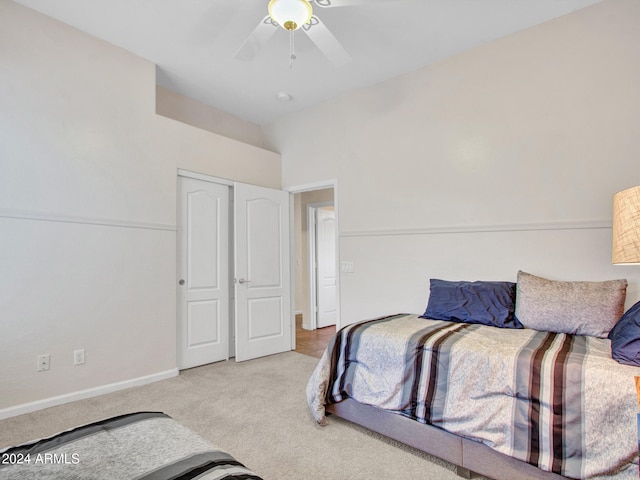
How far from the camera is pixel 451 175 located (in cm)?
323

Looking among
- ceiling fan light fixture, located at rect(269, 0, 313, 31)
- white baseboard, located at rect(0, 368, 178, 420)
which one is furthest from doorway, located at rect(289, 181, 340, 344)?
ceiling fan light fixture, located at rect(269, 0, 313, 31)

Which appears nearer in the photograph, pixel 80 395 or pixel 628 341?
pixel 628 341

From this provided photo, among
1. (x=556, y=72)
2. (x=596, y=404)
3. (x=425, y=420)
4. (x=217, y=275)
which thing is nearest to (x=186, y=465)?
(x=425, y=420)

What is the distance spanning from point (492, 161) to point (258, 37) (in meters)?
2.11

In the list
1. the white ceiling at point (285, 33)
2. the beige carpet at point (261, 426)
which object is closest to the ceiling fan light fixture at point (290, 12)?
the white ceiling at point (285, 33)

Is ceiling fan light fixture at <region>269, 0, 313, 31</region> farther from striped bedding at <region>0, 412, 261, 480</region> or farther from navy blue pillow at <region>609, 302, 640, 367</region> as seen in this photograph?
navy blue pillow at <region>609, 302, 640, 367</region>

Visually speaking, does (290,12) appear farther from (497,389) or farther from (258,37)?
(497,389)

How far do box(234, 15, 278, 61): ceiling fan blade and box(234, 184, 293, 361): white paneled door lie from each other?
1864 mm

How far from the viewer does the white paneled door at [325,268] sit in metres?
5.70

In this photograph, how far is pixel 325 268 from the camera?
584 cm

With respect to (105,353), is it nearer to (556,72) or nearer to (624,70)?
(556,72)

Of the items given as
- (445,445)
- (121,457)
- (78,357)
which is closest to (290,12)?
(121,457)

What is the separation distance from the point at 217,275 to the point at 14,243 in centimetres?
177

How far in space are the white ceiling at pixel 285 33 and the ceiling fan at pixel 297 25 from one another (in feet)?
1.38
